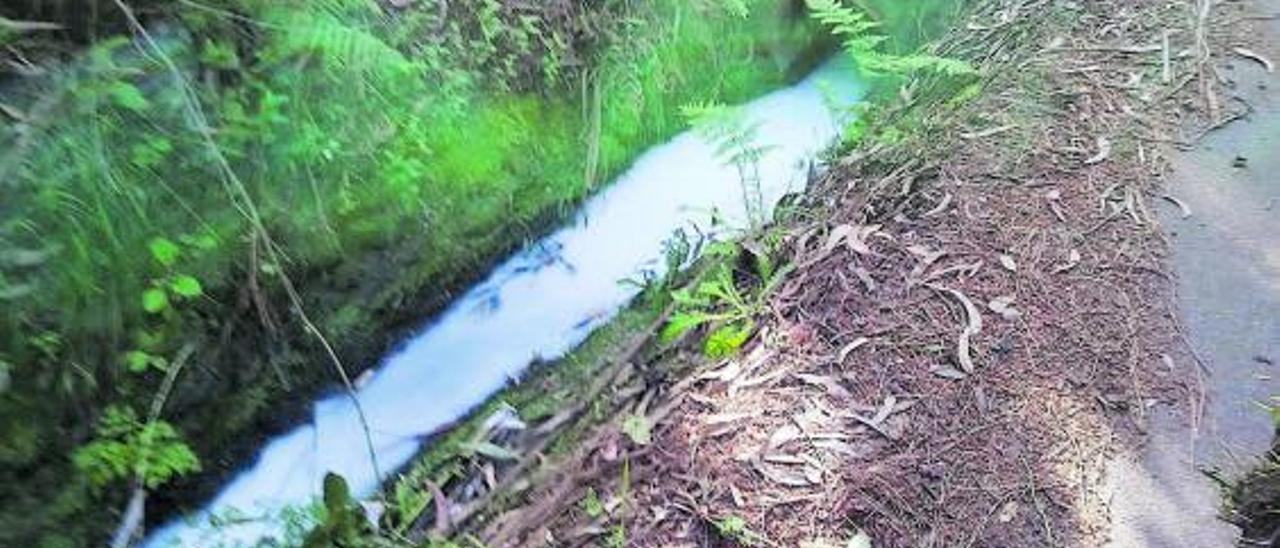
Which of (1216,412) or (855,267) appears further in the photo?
(855,267)

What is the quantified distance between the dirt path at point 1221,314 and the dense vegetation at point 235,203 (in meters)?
2.58

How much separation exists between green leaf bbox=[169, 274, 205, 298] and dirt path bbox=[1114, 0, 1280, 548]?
9.75 ft

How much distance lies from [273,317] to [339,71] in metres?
1.00

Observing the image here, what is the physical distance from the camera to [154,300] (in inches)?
145

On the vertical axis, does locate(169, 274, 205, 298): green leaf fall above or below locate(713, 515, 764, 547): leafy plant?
above

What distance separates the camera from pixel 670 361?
3.65 m

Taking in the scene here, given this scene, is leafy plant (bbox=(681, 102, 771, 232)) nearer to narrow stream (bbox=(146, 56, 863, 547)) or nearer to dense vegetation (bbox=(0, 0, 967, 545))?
narrow stream (bbox=(146, 56, 863, 547))

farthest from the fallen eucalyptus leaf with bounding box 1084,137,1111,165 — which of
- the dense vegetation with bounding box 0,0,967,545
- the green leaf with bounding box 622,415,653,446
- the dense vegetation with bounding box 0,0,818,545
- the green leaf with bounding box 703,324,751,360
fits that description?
the dense vegetation with bounding box 0,0,818,545

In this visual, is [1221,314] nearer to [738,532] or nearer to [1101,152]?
[1101,152]

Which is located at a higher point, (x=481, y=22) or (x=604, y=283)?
(x=481, y=22)

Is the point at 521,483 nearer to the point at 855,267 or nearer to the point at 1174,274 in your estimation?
the point at 855,267

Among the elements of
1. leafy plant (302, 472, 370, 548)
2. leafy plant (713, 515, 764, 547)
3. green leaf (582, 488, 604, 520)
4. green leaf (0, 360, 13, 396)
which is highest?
green leaf (0, 360, 13, 396)

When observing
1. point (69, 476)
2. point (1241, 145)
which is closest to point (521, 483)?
point (69, 476)

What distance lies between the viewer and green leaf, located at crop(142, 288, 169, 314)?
12.1ft
